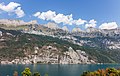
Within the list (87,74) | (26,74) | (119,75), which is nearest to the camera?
(26,74)

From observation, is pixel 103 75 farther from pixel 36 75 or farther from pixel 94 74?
pixel 36 75

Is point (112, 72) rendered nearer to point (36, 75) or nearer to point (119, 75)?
point (119, 75)

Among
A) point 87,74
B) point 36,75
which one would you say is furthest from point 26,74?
point 87,74

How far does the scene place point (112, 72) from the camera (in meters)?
172

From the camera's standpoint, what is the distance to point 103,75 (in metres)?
170

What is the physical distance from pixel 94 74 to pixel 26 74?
2109 inches

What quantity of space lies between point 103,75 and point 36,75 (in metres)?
47.6

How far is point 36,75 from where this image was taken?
146 meters

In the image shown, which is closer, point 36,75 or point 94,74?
point 36,75

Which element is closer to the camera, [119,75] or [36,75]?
[36,75]

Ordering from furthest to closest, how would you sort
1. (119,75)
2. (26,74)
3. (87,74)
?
(87,74) < (119,75) < (26,74)

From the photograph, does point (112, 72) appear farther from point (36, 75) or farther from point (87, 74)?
point (36, 75)

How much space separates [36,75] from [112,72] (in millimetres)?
53846

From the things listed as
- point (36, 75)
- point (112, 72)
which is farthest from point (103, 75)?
point (36, 75)
